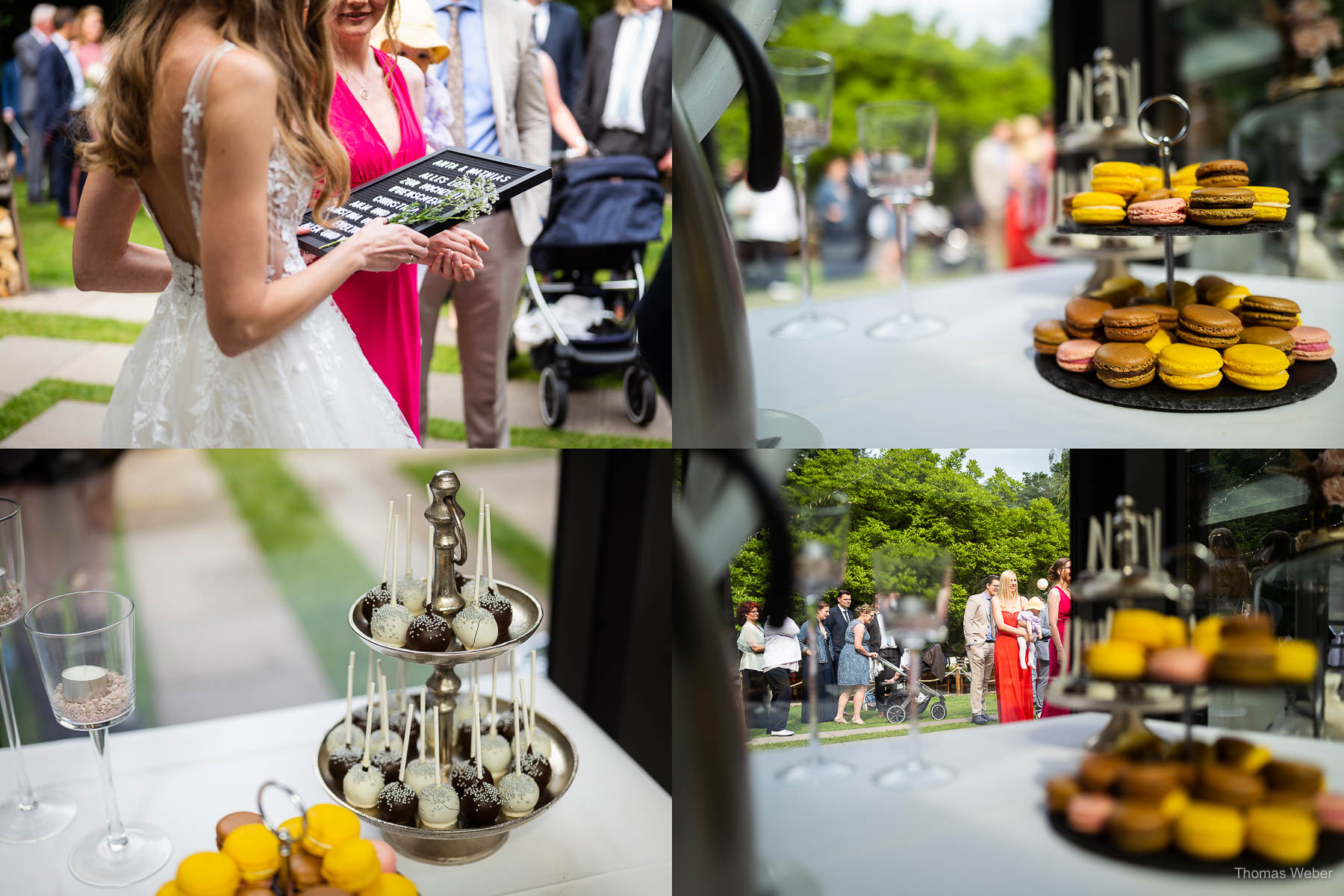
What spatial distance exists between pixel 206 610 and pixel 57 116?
165cm

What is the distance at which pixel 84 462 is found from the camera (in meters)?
1.50

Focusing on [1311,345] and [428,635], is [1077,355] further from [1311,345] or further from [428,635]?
[428,635]

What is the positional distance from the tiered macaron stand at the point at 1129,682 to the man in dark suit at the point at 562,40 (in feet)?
2.81

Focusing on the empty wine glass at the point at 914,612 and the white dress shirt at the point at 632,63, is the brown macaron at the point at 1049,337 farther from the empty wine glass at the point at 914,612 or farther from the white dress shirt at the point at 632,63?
the white dress shirt at the point at 632,63

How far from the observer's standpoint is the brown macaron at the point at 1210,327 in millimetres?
1200

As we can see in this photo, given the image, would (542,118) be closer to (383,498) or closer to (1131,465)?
→ (1131,465)

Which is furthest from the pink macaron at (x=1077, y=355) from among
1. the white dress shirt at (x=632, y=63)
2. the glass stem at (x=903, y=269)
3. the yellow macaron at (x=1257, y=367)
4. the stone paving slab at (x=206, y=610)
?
the stone paving slab at (x=206, y=610)

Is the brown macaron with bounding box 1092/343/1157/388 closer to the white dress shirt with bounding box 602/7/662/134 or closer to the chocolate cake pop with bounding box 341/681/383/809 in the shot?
the white dress shirt with bounding box 602/7/662/134

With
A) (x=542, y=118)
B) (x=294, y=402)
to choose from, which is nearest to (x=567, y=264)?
(x=542, y=118)

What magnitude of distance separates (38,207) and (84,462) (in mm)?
428

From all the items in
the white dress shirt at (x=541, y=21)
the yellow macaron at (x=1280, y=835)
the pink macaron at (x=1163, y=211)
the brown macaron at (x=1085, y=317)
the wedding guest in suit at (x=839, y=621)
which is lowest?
the yellow macaron at (x=1280, y=835)

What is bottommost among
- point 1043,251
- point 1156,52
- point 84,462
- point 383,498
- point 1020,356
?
point 383,498

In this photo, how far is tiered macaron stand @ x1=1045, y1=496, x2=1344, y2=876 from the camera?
0.90 meters

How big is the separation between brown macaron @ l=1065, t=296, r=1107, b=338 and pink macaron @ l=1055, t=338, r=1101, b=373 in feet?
0.09
